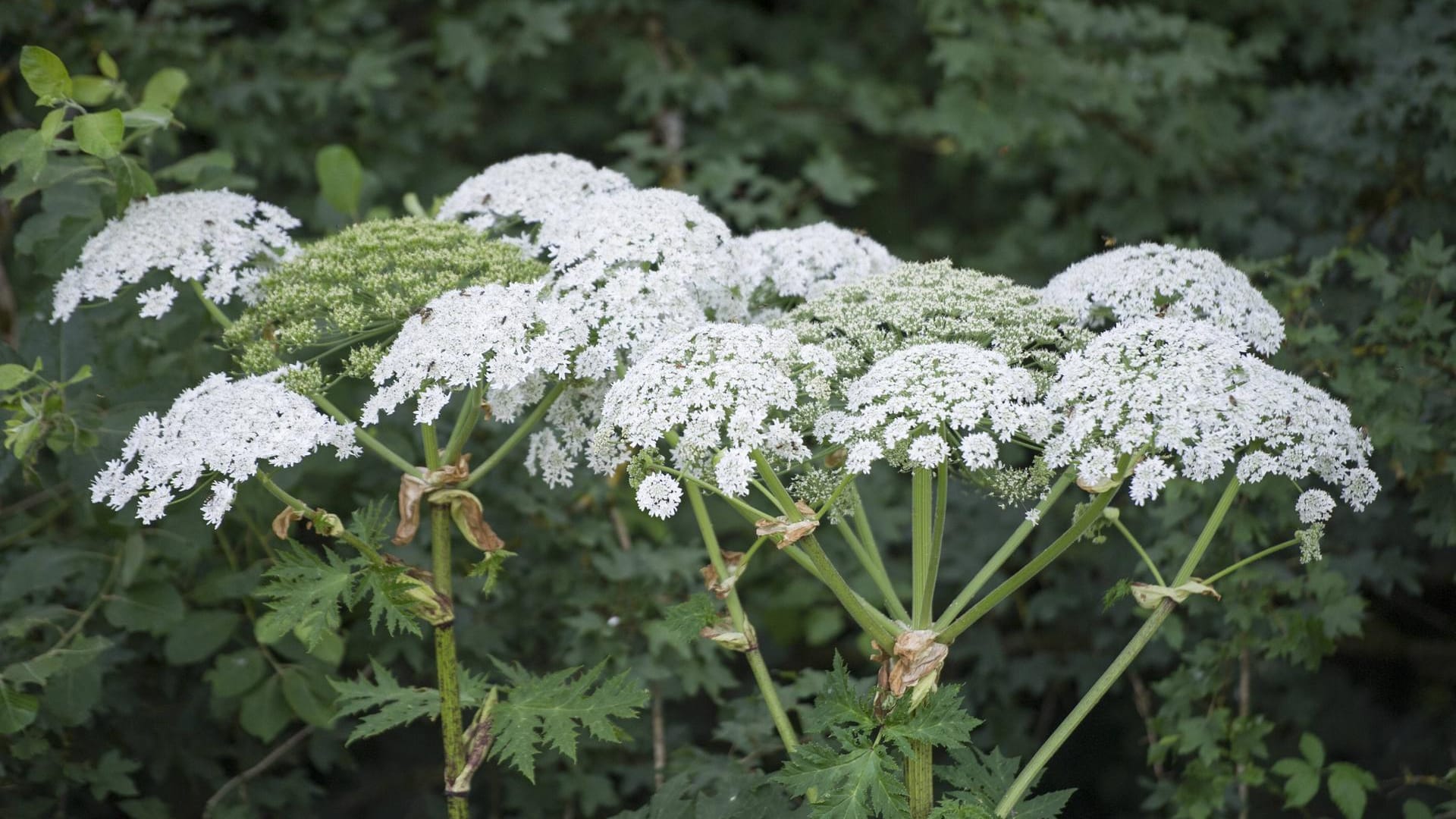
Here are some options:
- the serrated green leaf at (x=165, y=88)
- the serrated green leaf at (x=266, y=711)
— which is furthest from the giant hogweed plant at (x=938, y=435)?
the serrated green leaf at (x=165, y=88)

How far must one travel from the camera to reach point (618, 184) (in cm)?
322

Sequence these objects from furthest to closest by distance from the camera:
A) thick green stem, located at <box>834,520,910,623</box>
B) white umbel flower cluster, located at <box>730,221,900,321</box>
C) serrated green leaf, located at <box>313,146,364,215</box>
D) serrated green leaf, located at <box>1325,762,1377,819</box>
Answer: serrated green leaf, located at <box>313,146,364,215</box> → serrated green leaf, located at <box>1325,762,1377,819</box> → white umbel flower cluster, located at <box>730,221,900,321</box> → thick green stem, located at <box>834,520,910,623</box>

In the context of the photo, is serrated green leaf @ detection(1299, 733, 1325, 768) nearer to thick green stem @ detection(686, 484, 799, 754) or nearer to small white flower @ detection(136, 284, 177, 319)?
thick green stem @ detection(686, 484, 799, 754)

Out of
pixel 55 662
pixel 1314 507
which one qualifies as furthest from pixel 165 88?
pixel 1314 507

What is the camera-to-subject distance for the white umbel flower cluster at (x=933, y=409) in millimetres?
2235

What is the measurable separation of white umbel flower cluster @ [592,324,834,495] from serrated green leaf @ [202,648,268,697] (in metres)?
1.64

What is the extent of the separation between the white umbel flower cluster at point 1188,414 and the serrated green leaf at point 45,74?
7.91ft

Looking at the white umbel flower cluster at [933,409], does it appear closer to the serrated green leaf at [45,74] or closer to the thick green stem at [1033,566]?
the thick green stem at [1033,566]

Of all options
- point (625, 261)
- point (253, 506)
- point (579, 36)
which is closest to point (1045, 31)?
point (579, 36)

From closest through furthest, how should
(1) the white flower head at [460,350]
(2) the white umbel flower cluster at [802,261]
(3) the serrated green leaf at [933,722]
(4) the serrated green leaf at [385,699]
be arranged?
(3) the serrated green leaf at [933,722] → (1) the white flower head at [460,350] → (4) the serrated green leaf at [385,699] → (2) the white umbel flower cluster at [802,261]

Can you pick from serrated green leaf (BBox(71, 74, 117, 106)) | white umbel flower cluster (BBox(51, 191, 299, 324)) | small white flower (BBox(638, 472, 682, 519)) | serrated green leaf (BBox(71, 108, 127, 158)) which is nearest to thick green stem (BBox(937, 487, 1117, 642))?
small white flower (BBox(638, 472, 682, 519))

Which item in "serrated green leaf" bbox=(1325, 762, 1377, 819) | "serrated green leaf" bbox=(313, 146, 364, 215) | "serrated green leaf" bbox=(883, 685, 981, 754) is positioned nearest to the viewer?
"serrated green leaf" bbox=(883, 685, 981, 754)

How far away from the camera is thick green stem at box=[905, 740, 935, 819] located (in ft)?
8.30

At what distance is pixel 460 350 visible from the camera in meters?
2.46
